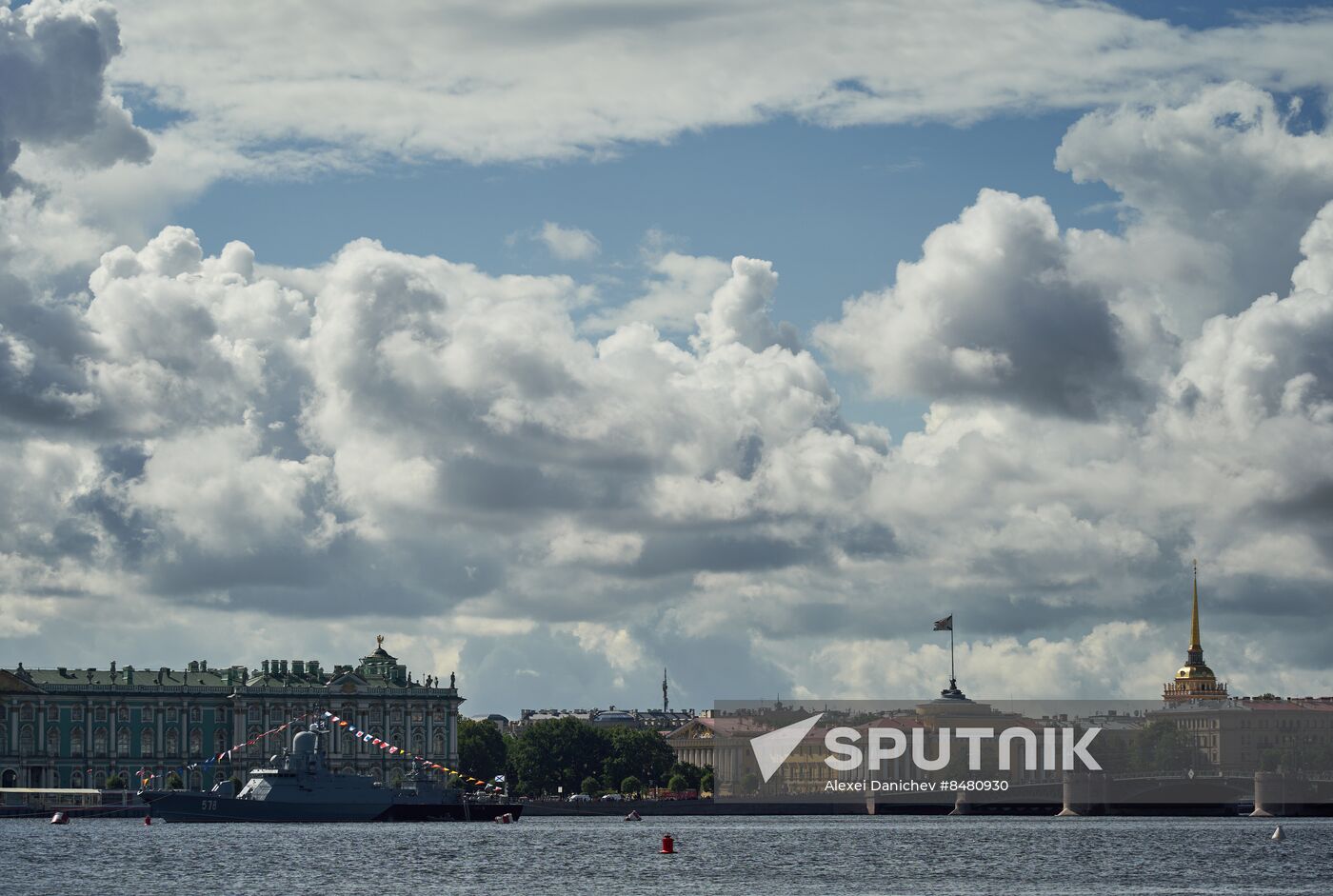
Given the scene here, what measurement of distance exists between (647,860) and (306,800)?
51.3m

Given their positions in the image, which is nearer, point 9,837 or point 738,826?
point 9,837

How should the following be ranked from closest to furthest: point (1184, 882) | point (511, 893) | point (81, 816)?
1. point (511, 893)
2. point (1184, 882)
3. point (81, 816)

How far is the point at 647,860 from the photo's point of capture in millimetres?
110312

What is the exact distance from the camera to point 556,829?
6176 inches

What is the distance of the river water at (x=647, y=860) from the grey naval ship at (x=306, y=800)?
160cm

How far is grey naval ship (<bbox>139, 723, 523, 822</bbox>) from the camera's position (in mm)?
155125

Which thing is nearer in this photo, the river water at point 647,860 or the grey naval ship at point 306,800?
the river water at point 647,860

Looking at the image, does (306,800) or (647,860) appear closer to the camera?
(647,860)

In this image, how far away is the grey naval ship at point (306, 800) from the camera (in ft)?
509

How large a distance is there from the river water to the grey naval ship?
160 cm

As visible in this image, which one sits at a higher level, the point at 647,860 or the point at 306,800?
the point at 306,800

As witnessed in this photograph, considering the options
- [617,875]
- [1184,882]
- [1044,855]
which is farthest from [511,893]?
[1044,855]

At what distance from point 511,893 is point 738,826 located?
266 feet

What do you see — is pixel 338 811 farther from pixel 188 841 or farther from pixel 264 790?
pixel 188 841
